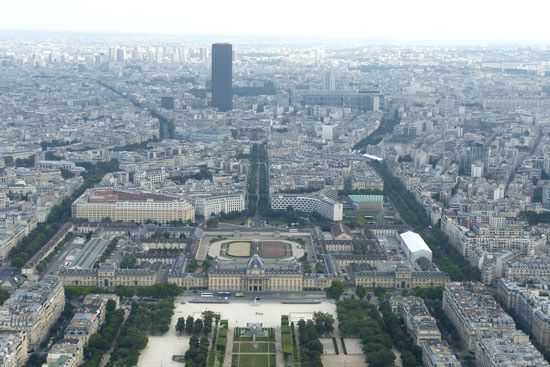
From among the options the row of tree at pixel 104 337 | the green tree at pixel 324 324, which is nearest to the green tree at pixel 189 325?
the row of tree at pixel 104 337

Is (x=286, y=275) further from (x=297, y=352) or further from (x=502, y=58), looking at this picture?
(x=502, y=58)

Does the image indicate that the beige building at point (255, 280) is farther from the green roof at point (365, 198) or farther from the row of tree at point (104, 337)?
the green roof at point (365, 198)

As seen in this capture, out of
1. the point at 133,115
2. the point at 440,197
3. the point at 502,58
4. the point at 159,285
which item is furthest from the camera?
the point at 502,58

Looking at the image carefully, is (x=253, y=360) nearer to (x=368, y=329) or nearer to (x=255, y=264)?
(x=368, y=329)

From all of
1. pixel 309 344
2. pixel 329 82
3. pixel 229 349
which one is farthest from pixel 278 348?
pixel 329 82

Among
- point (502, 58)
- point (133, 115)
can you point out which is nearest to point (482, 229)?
point (133, 115)
